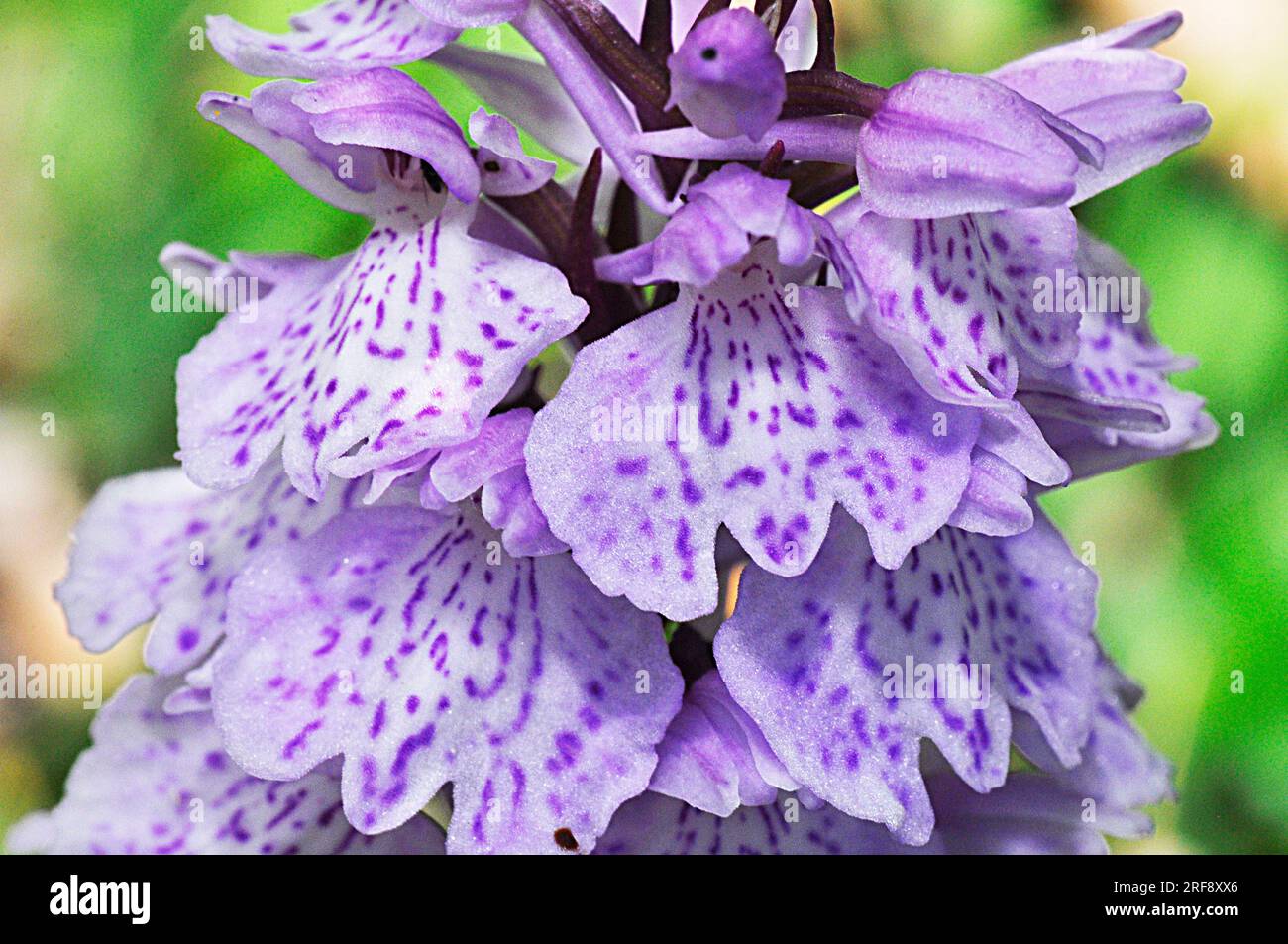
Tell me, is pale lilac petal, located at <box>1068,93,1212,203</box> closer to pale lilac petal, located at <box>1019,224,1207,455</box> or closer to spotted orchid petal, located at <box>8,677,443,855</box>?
pale lilac petal, located at <box>1019,224,1207,455</box>

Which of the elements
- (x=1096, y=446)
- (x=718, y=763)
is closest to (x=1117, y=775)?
(x=1096, y=446)

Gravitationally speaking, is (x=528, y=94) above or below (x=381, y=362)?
above

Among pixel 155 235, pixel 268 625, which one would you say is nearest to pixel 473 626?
pixel 268 625

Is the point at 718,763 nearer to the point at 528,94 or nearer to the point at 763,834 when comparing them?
the point at 763,834

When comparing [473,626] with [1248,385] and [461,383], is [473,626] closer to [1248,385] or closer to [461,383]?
[461,383]

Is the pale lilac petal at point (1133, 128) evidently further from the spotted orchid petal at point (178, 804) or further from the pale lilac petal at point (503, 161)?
the spotted orchid petal at point (178, 804)
